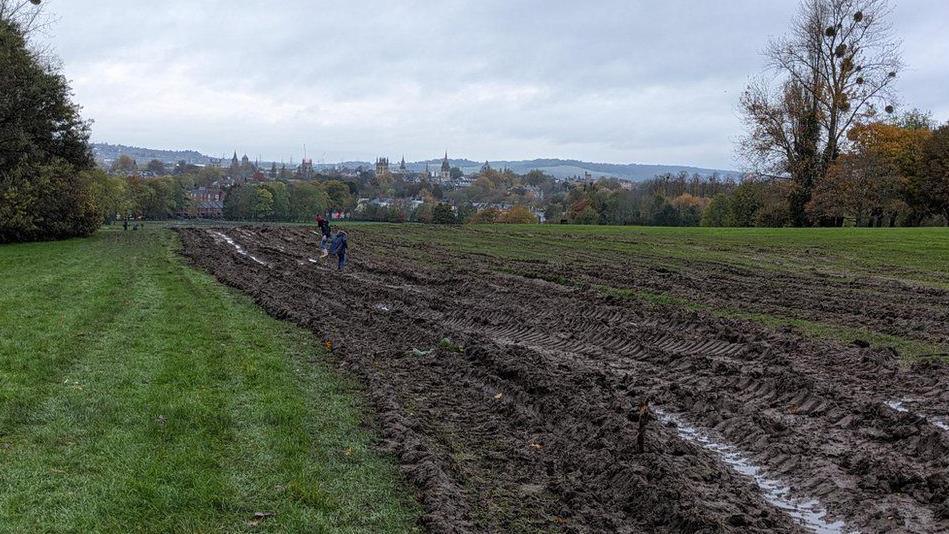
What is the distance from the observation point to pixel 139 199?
3696 inches

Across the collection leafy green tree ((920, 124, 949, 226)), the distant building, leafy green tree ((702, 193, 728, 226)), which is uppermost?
leafy green tree ((920, 124, 949, 226))

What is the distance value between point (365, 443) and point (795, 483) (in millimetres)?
3846

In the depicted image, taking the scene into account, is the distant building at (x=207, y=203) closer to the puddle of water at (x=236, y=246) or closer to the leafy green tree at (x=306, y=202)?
the leafy green tree at (x=306, y=202)

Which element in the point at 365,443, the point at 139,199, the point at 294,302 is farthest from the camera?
the point at 139,199

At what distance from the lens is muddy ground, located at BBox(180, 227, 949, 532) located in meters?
5.68

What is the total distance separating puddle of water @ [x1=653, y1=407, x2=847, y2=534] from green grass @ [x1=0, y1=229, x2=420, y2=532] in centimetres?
286

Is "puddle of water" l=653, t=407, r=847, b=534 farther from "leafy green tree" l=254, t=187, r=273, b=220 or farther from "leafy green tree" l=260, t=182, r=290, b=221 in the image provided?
"leafy green tree" l=260, t=182, r=290, b=221

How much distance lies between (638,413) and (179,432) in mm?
4615

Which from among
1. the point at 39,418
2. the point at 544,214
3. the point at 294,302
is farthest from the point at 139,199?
the point at 39,418

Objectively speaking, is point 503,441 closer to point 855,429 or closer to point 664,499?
point 664,499

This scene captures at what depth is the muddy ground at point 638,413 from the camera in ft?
18.6

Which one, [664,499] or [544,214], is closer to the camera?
[664,499]

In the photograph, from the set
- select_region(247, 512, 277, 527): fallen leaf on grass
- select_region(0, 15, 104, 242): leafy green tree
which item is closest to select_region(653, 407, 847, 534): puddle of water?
select_region(247, 512, 277, 527): fallen leaf on grass

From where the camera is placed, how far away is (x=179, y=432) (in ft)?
23.8
